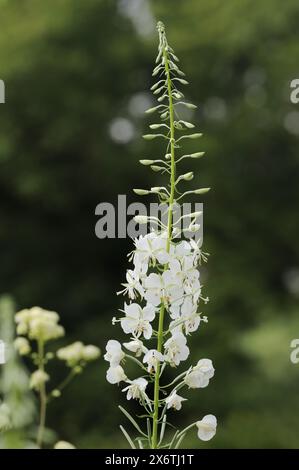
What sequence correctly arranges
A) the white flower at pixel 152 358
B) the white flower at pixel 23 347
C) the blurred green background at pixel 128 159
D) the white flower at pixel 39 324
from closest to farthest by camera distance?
the white flower at pixel 152 358 → the white flower at pixel 23 347 → the white flower at pixel 39 324 → the blurred green background at pixel 128 159

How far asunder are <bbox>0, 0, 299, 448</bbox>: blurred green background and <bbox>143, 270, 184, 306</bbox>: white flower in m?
7.90

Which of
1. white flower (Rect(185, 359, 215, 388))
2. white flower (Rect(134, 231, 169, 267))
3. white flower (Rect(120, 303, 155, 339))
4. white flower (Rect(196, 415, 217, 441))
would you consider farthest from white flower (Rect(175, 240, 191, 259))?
white flower (Rect(196, 415, 217, 441))

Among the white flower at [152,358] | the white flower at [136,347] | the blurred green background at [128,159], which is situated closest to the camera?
the white flower at [152,358]

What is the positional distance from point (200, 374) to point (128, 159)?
8753 millimetres

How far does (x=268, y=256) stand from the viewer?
35.2 feet

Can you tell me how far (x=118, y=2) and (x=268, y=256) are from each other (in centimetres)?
389

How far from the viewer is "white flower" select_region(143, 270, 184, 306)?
2020 millimetres

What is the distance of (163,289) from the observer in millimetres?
2023

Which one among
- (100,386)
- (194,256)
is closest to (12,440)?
(194,256)

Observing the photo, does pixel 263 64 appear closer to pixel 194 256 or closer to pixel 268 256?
pixel 268 256

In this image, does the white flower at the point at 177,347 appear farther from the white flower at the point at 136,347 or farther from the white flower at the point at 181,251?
the white flower at the point at 181,251

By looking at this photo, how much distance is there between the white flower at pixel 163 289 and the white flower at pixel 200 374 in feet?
0.67

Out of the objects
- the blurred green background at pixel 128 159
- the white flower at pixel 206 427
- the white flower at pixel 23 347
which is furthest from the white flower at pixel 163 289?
the blurred green background at pixel 128 159

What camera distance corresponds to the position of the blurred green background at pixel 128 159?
10.1 m
